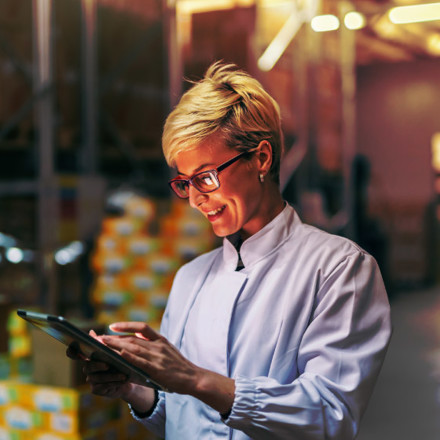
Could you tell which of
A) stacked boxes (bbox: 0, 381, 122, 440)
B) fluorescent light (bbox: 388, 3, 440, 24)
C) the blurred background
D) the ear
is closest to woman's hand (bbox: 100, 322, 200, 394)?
the ear

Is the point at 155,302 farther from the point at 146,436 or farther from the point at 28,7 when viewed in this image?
the point at 28,7

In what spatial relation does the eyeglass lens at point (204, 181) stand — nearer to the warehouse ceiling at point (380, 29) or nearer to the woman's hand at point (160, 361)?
the woman's hand at point (160, 361)

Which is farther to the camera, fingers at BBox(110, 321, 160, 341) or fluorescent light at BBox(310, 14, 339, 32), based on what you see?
fluorescent light at BBox(310, 14, 339, 32)

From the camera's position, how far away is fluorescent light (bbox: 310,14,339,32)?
8352mm

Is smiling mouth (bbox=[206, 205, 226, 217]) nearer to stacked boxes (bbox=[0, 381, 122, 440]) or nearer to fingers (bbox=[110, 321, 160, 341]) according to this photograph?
fingers (bbox=[110, 321, 160, 341])

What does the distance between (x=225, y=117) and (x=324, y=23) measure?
24.8ft

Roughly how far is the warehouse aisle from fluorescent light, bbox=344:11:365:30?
380cm

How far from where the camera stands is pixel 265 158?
156cm

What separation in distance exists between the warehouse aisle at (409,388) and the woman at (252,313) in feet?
10.7

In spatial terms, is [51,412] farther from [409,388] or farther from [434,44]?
[434,44]

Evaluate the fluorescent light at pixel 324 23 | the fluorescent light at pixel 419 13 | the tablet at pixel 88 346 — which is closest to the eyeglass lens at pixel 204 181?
the tablet at pixel 88 346

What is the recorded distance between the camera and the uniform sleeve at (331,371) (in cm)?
133

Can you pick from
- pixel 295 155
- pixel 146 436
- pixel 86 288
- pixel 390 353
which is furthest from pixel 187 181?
pixel 295 155

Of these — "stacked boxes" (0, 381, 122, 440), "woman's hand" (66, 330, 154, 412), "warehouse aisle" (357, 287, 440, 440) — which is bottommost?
"warehouse aisle" (357, 287, 440, 440)
